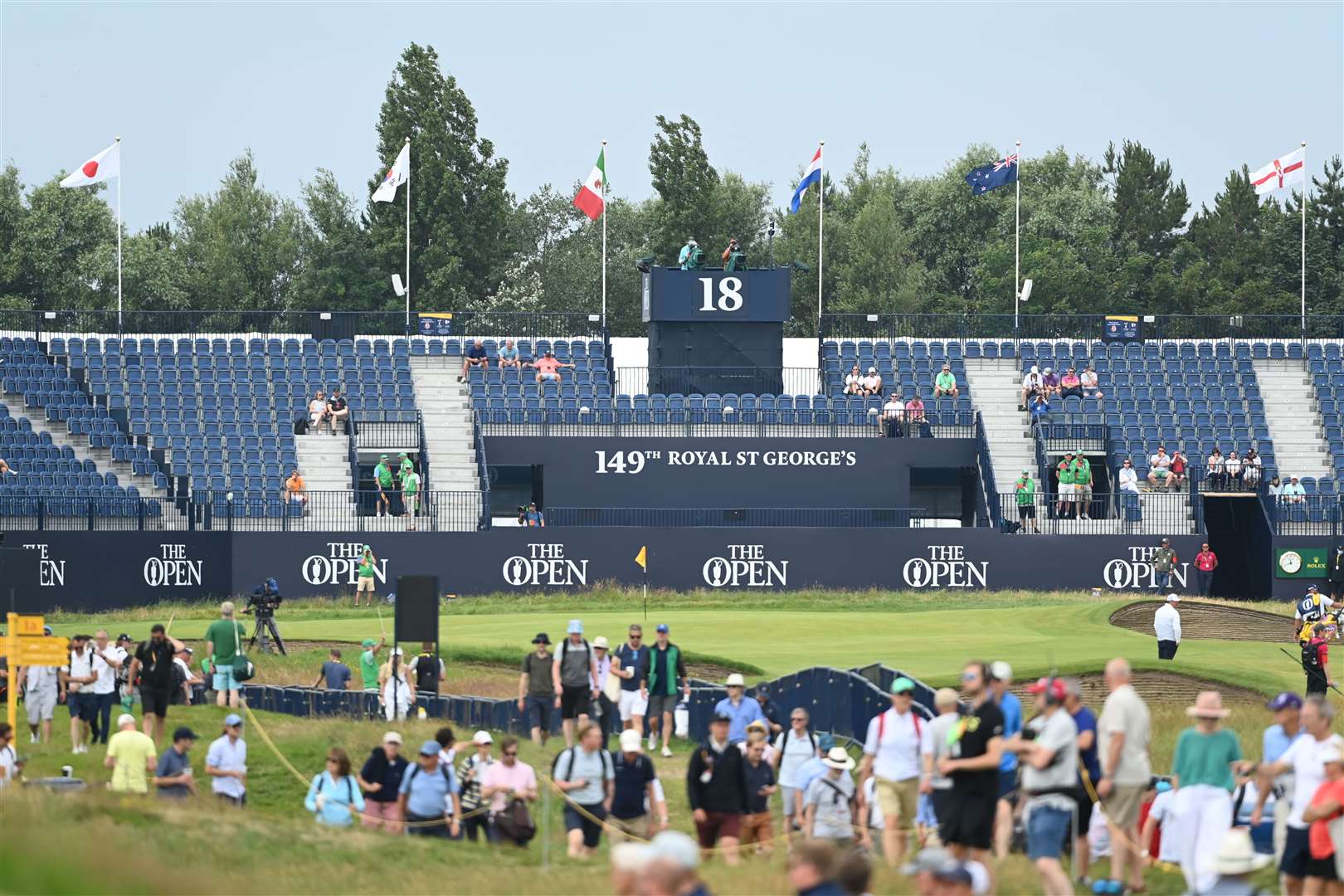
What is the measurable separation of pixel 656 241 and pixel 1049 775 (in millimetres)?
71324

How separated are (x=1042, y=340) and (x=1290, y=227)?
3258cm

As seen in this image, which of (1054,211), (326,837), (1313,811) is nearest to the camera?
(1313,811)

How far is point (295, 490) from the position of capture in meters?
45.2

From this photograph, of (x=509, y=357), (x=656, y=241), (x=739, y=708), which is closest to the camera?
(x=739, y=708)

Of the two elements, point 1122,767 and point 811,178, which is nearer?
point 1122,767

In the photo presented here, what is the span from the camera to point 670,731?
25422mm

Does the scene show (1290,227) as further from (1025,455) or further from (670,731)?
(670,731)

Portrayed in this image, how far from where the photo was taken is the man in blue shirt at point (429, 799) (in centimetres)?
1766

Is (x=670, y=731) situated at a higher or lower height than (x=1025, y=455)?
lower

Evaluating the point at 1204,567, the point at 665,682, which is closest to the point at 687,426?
the point at 1204,567

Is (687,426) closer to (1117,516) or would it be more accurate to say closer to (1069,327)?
(1117,516)

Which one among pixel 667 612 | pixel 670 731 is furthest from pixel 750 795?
pixel 667 612

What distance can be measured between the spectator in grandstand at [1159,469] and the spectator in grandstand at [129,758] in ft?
107

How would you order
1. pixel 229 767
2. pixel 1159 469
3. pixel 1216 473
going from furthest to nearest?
pixel 1159 469 < pixel 1216 473 < pixel 229 767
